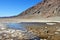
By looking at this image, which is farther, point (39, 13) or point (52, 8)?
point (39, 13)

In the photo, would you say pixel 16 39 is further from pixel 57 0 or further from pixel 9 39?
pixel 57 0

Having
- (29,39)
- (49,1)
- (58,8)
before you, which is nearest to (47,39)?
(29,39)

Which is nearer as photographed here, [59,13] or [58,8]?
[59,13]

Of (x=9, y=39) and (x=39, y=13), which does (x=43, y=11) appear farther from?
(x=9, y=39)

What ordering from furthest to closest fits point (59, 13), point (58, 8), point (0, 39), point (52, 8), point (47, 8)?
point (47, 8), point (52, 8), point (58, 8), point (59, 13), point (0, 39)

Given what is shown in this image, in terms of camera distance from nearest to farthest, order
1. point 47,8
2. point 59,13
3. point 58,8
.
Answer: point 59,13 < point 58,8 < point 47,8

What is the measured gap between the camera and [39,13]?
306 ft

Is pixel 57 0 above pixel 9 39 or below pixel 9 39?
above

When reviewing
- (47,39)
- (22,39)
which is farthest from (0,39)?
(47,39)

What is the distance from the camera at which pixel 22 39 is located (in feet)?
47.4

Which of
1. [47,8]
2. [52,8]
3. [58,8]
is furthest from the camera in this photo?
[47,8]

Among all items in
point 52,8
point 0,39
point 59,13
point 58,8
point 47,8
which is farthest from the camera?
point 47,8

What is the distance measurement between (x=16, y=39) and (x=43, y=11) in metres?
77.9

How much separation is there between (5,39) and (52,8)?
71.8 meters
